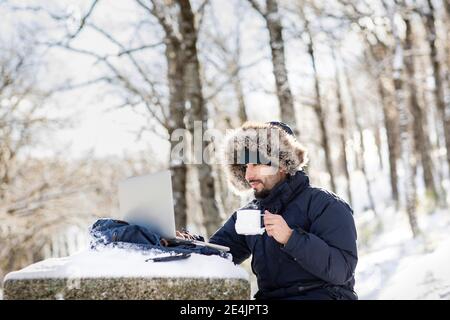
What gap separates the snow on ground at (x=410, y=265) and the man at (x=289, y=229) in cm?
226

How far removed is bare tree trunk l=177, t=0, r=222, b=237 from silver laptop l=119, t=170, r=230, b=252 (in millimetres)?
5823

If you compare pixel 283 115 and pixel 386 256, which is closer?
pixel 283 115

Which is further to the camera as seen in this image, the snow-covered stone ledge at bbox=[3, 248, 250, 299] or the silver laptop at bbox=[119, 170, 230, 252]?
the silver laptop at bbox=[119, 170, 230, 252]

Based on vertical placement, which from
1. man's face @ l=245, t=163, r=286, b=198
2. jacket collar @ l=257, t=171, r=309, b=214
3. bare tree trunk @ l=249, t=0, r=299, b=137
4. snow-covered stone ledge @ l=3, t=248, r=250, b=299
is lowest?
snow-covered stone ledge @ l=3, t=248, r=250, b=299

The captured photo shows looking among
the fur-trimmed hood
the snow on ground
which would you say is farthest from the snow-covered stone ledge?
the snow on ground

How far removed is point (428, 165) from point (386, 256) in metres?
6.97

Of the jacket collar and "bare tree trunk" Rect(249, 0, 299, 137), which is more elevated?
"bare tree trunk" Rect(249, 0, 299, 137)

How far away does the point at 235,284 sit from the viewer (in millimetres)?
2723

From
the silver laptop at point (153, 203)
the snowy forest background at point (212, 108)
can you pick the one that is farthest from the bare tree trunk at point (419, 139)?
the silver laptop at point (153, 203)

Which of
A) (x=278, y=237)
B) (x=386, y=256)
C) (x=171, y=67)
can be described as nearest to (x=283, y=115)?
(x=171, y=67)

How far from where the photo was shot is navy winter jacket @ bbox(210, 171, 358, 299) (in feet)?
9.69

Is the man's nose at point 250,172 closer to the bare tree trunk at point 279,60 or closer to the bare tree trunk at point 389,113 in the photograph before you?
the bare tree trunk at point 279,60

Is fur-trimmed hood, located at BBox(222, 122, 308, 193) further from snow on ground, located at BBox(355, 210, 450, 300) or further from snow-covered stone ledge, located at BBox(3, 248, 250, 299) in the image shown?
snow on ground, located at BBox(355, 210, 450, 300)

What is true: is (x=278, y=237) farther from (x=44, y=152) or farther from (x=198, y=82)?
(x=44, y=152)
